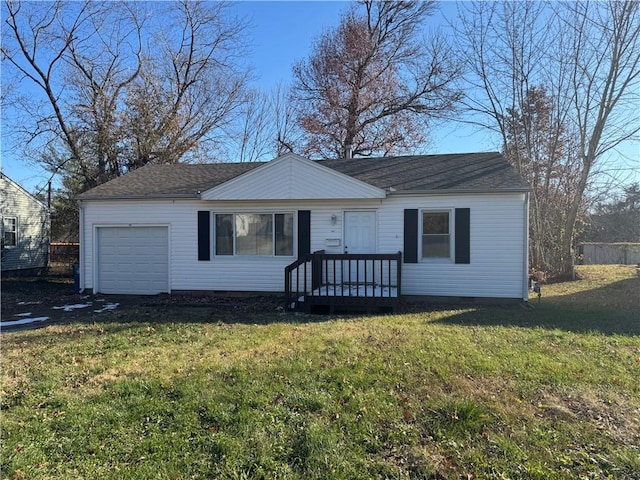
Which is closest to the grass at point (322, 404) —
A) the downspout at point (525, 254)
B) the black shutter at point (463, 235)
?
the downspout at point (525, 254)

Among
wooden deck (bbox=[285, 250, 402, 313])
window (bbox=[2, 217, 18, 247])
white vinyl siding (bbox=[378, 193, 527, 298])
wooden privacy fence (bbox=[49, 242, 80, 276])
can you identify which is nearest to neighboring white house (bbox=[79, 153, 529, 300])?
white vinyl siding (bbox=[378, 193, 527, 298])

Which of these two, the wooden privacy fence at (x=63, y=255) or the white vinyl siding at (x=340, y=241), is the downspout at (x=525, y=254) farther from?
the wooden privacy fence at (x=63, y=255)

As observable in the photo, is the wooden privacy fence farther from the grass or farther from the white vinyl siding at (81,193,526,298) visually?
the grass

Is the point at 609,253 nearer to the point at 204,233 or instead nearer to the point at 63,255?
the point at 204,233

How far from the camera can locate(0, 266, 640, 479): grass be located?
2936mm

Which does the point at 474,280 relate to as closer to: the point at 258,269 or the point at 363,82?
the point at 258,269

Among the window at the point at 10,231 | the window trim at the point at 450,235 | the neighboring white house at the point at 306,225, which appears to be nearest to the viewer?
the neighboring white house at the point at 306,225

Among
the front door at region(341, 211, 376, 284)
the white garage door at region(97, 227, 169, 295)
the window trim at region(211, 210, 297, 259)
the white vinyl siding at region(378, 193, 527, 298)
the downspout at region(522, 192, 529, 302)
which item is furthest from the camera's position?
the white garage door at region(97, 227, 169, 295)

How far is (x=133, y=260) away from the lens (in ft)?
38.5

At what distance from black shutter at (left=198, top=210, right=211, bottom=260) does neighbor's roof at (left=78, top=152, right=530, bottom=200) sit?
0.63 meters

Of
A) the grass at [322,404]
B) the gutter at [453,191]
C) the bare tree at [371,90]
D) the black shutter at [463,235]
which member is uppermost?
the bare tree at [371,90]

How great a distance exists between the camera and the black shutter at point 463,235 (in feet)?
32.7

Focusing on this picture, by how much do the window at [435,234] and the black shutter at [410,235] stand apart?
0.23 m

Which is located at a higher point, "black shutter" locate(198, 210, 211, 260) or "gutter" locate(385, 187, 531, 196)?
"gutter" locate(385, 187, 531, 196)
